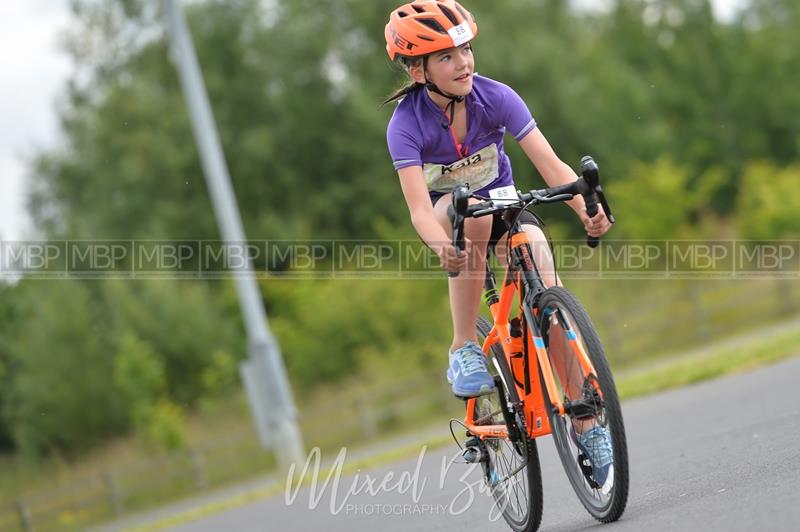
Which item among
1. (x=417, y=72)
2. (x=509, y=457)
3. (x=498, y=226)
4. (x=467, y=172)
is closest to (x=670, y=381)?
(x=509, y=457)

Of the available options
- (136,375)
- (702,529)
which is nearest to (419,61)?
(702,529)

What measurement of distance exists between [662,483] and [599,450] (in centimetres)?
166

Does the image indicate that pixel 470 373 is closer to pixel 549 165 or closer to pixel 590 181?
pixel 549 165

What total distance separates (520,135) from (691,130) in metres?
42.5

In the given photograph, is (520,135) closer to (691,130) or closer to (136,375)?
(136,375)

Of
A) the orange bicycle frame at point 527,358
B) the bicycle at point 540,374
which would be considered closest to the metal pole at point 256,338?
the bicycle at point 540,374

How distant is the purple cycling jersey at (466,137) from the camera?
6129 millimetres

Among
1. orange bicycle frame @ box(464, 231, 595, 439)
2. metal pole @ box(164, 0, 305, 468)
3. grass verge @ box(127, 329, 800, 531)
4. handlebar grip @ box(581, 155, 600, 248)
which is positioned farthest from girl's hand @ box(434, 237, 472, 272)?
metal pole @ box(164, 0, 305, 468)

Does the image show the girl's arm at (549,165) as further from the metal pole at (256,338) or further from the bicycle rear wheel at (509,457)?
the metal pole at (256,338)

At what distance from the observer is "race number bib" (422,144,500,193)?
250 inches

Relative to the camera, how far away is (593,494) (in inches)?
233

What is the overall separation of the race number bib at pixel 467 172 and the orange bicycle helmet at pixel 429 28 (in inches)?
23.7

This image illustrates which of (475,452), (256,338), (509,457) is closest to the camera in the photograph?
(509,457)

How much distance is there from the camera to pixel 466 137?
6.29 meters
